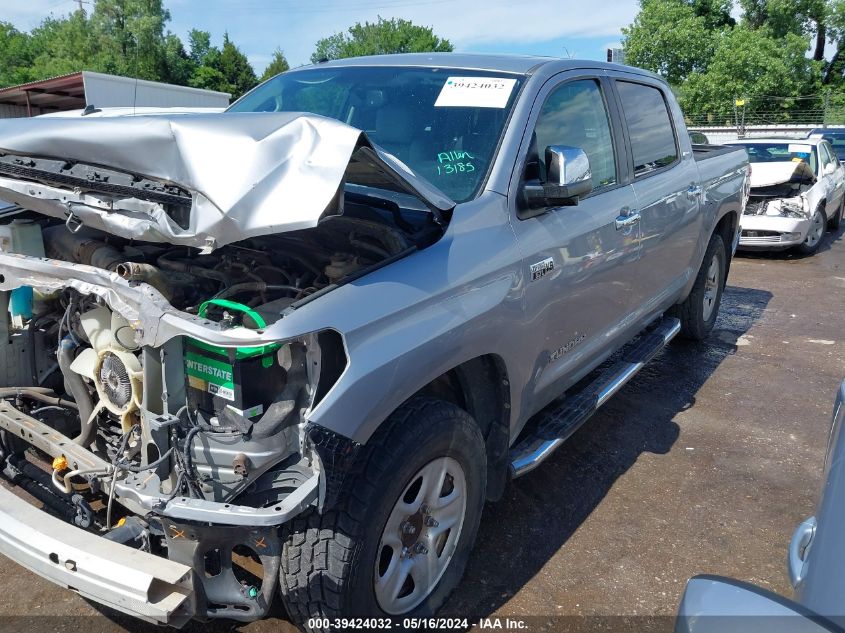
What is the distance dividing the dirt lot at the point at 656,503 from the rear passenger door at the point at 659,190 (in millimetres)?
833

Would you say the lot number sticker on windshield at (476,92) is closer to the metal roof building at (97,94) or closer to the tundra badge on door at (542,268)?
the tundra badge on door at (542,268)

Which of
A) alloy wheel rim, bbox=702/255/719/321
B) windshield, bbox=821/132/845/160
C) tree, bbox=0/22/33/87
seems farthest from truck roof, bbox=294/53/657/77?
tree, bbox=0/22/33/87

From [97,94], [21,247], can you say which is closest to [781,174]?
[21,247]

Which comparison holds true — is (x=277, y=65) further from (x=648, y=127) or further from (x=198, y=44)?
(x=648, y=127)

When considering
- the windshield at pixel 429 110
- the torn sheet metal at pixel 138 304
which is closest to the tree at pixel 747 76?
the windshield at pixel 429 110

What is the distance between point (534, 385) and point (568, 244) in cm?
64

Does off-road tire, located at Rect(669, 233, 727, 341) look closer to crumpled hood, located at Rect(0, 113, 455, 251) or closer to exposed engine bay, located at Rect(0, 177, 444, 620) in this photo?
exposed engine bay, located at Rect(0, 177, 444, 620)

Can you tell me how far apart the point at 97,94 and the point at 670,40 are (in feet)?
92.0

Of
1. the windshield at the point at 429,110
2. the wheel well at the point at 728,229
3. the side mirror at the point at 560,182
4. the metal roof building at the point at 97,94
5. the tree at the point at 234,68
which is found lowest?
the wheel well at the point at 728,229

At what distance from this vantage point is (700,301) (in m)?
5.60

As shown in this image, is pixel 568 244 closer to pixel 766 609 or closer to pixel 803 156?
pixel 766 609

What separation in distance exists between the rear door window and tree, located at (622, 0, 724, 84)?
33.7 meters

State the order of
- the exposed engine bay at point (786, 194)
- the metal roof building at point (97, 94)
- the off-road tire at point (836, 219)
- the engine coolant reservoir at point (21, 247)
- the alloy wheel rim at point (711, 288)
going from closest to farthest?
the engine coolant reservoir at point (21, 247) → the alloy wheel rim at point (711, 288) → the exposed engine bay at point (786, 194) → the off-road tire at point (836, 219) → the metal roof building at point (97, 94)

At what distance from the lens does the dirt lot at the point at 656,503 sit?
9.33 feet
